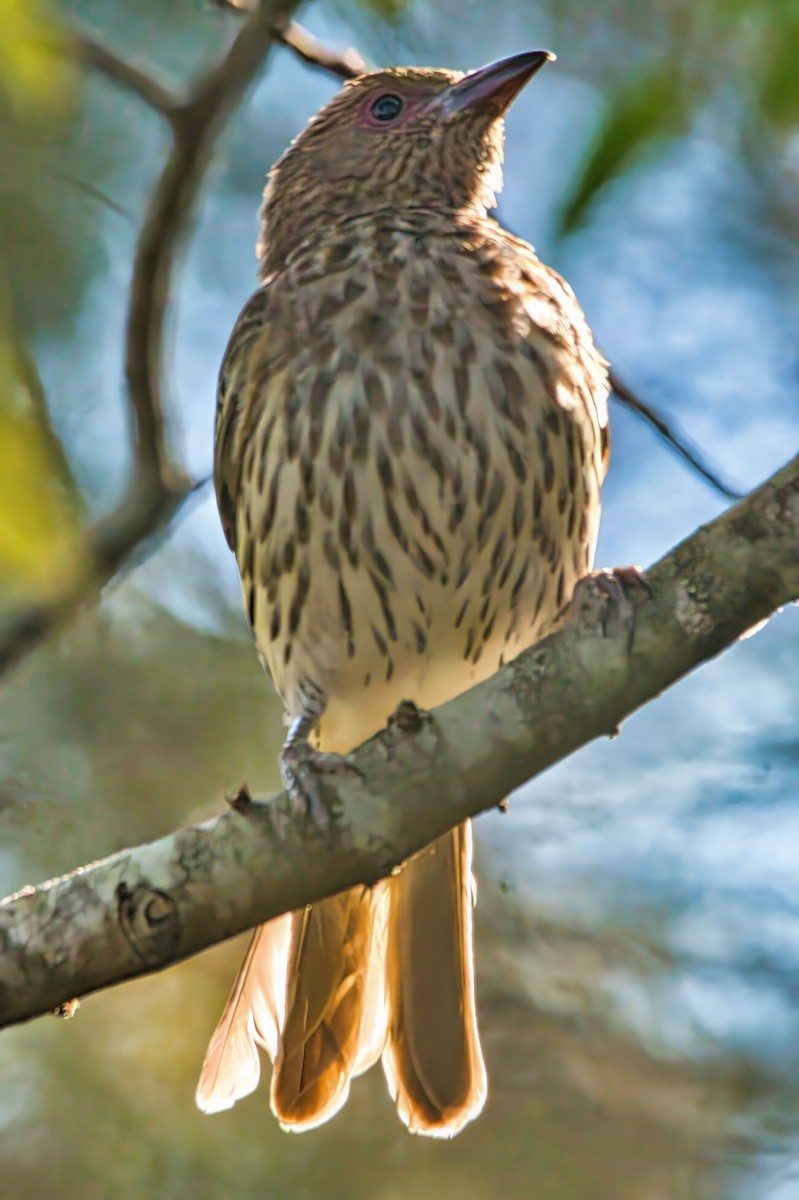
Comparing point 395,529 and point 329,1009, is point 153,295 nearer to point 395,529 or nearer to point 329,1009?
point 395,529

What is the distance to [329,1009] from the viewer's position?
3377 millimetres

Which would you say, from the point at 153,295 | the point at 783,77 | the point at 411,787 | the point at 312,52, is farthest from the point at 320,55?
the point at 411,787

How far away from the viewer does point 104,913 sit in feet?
7.67

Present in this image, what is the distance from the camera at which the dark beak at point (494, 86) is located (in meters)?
3.89

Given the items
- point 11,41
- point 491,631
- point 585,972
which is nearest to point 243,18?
point 11,41

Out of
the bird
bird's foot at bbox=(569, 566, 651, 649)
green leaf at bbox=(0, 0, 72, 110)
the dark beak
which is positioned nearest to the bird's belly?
the bird

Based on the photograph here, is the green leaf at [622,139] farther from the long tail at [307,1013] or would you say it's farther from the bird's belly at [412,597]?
the long tail at [307,1013]

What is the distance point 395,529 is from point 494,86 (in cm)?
139

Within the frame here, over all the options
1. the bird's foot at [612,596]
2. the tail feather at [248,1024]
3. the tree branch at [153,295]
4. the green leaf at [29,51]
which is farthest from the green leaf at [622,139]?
the tail feather at [248,1024]

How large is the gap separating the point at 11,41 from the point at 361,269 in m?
0.93

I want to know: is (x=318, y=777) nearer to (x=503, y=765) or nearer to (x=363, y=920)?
(x=503, y=765)

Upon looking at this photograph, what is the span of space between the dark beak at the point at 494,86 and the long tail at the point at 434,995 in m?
1.98

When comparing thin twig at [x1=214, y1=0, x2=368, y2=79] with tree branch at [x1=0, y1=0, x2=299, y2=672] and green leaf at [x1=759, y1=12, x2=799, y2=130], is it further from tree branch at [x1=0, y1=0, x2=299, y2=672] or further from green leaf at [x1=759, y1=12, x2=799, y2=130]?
green leaf at [x1=759, y1=12, x2=799, y2=130]

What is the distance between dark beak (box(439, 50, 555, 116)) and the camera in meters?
3.89
